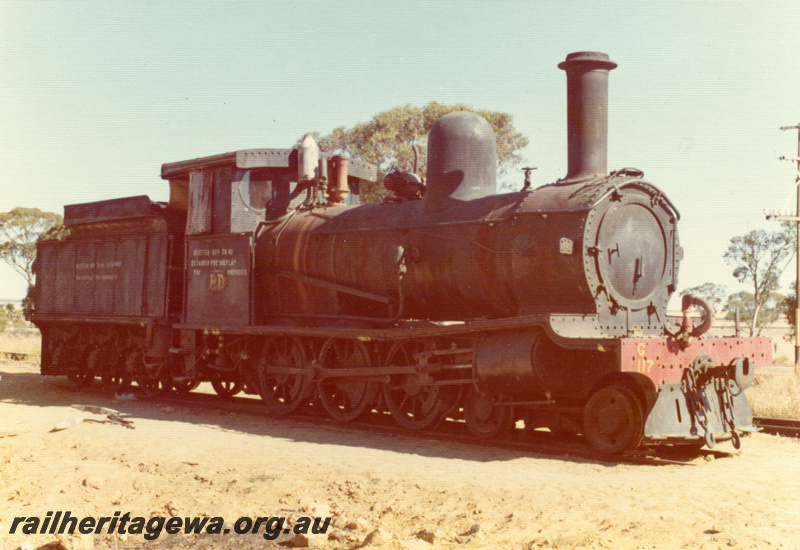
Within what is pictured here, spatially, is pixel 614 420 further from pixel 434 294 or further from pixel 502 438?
pixel 434 294

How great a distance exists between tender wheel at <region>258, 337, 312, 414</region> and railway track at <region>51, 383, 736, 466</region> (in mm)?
202

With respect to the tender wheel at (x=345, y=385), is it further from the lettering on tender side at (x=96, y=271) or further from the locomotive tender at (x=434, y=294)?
the lettering on tender side at (x=96, y=271)

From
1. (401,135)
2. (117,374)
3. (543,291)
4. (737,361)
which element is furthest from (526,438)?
(401,135)

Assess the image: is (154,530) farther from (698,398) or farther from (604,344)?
(698,398)

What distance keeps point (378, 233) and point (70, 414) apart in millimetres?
5232

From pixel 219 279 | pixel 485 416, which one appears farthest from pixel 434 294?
pixel 219 279

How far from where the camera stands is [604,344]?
8.00 meters

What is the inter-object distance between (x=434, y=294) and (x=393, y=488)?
3564 millimetres

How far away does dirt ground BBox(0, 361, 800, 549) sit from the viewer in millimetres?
5750

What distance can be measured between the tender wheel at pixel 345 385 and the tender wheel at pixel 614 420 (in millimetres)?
3220

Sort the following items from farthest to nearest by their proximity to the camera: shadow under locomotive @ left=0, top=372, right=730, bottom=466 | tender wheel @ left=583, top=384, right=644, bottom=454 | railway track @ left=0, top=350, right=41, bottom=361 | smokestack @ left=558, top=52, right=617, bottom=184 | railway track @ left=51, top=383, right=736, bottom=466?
railway track @ left=0, top=350, right=41, bottom=361 < smokestack @ left=558, top=52, right=617, bottom=184 < shadow under locomotive @ left=0, top=372, right=730, bottom=466 < railway track @ left=51, top=383, right=736, bottom=466 < tender wheel @ left=583, top=384, right=644, bottom=454

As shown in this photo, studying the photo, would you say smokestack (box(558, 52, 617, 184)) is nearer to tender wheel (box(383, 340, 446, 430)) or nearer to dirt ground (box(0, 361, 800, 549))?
tender wheel (box(383, 340, 446, 430))

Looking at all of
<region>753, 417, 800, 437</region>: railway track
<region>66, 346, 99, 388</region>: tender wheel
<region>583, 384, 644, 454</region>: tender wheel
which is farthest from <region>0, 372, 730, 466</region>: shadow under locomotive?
<region>753, 417, 800, 437</region>: railway track

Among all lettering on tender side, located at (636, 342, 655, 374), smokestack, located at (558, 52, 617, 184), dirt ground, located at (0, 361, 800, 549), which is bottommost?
dirt ground, located at (0, 361, 800, 549)
